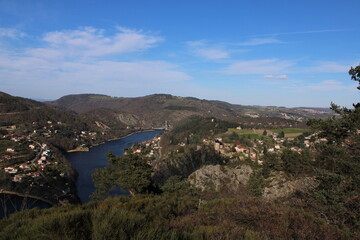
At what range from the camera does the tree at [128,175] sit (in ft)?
37.0

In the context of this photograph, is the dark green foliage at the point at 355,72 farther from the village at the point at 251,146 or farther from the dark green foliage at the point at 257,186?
the village at the point at 251,146

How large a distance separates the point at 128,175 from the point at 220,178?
42.8 ft

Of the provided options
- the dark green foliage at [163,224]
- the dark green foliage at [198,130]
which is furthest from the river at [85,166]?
the dark green foliage at [163,224]

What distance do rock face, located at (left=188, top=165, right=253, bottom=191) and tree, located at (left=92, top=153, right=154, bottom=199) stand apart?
8568mm

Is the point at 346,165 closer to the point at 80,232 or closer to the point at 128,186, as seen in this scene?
the point at 80,232

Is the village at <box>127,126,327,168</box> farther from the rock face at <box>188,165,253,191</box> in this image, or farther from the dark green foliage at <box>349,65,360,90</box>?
the dark green foliage at <box>349,65,360,90</box>

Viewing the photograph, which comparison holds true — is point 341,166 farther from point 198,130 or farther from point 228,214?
point 198,130

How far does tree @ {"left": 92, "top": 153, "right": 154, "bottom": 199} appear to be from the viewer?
11.3 metres

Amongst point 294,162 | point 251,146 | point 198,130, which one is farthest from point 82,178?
point 198,130

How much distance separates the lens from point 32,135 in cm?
5500

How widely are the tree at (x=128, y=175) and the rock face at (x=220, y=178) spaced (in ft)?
28.1

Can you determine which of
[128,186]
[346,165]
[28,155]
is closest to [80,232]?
[346,165]

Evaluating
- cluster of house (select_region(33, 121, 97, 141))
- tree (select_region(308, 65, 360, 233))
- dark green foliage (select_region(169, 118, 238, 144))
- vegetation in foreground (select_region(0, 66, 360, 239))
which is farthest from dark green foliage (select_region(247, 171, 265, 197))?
cluster of house (select_region(33, 121, 97, 141))

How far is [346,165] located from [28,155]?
150 ft
